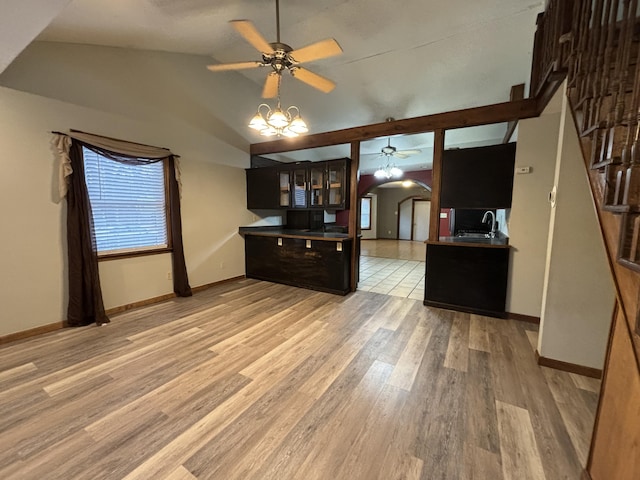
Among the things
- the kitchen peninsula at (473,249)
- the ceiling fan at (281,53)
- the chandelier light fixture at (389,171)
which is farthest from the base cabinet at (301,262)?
the chandelier light fixture at (389,171)

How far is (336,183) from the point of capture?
4.34m

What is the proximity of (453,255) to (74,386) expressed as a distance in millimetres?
3937

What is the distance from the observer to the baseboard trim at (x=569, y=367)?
214 centimetres

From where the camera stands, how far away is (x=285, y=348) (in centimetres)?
257

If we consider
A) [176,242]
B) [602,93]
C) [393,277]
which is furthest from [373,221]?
[602,93]

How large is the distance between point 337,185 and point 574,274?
3029 millimetres

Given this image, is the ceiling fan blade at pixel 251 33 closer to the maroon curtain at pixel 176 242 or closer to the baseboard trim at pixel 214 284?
the maroon curtain at pixel 176 242

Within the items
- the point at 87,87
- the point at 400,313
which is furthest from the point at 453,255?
the point at 87,87

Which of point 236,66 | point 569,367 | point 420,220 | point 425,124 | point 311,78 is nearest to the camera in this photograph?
point 569,367

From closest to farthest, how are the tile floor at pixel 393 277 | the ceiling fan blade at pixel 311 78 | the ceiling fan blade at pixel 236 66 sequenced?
the ceiling fan blade at pixel 236 66, the ceiling fan blade at pixel 311 78, the tile floor at pixel 393 277

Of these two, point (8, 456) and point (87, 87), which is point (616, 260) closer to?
point (8, 456)

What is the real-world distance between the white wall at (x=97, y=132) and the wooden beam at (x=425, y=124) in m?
1.31

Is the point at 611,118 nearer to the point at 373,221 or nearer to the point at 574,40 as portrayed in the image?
the point at 574,40

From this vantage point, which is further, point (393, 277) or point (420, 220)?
point (420, 220)
